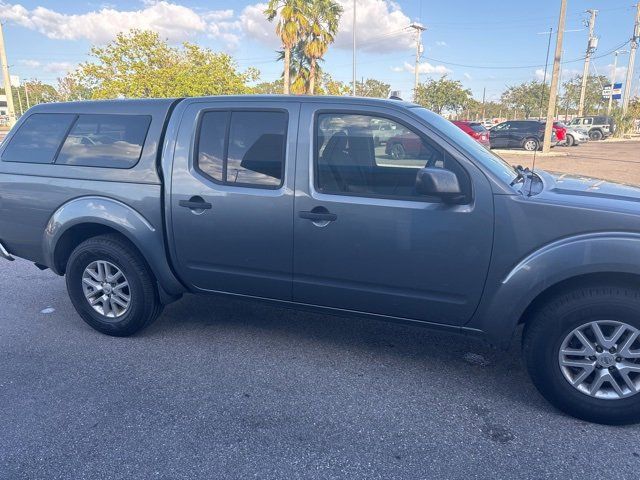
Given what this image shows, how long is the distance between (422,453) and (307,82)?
3108cm

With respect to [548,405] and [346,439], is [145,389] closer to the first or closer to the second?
[346,439]

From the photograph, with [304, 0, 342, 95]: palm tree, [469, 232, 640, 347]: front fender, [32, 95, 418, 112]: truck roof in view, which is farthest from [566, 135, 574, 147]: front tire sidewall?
[469, 232, 640, 347]: front fender

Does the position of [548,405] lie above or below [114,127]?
below

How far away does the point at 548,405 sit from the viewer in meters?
3.03

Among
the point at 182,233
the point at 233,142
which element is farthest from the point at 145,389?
the point at 233,142

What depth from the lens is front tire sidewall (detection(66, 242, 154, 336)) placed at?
12.5ft

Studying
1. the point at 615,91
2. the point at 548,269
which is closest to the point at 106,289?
the point at 548,269

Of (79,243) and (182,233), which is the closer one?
(182,233)

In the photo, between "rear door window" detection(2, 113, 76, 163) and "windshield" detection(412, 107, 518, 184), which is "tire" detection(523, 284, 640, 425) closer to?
"windshield" detection(412, 107, 518, 184)

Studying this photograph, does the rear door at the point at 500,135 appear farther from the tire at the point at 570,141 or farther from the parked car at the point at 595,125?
the parked car at the point at 595,125

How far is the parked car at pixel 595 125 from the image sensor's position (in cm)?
3919

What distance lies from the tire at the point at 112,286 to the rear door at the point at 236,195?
413 mm

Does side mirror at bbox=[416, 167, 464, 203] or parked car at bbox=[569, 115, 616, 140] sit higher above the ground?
parked car at bbox=[569, 115, 616, 140]

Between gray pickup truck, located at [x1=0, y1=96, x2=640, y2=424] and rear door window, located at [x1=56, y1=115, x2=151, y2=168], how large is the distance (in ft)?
0.04
